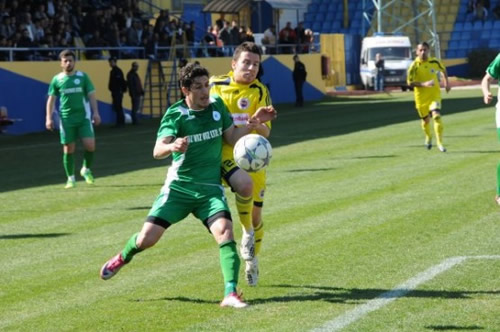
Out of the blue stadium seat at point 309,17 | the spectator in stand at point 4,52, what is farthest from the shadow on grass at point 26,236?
the blue stadium seat at point 309,17

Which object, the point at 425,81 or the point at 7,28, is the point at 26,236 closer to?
the point at 425,81

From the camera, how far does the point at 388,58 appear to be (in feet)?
191

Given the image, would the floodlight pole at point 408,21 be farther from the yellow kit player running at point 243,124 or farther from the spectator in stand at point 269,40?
the yellow kit player running at point 243,124

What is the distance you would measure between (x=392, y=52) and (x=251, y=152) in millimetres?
50707

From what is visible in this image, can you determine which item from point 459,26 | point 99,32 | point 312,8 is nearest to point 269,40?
point 99,32

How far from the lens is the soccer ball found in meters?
8.89

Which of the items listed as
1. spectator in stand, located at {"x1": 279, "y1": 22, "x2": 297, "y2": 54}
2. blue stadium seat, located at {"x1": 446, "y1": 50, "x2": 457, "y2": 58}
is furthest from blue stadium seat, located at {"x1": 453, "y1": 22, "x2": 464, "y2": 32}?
spectator in stand, located at {"x1": 279, "y1": 22, "x2": 297, "y2": 54}

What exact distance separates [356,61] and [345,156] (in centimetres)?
4041

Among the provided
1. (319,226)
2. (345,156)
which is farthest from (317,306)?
(345,156)

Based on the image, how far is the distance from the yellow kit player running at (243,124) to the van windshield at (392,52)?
49004 millimetres

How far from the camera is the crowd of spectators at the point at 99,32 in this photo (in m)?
34.3

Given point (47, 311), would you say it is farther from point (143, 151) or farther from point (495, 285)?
point (143, 151)

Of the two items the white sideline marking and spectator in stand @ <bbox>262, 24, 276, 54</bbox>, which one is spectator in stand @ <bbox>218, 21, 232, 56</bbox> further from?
the white sideline marking

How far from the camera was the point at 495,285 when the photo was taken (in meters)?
9.16
